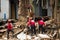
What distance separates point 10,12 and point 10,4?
1.15 m

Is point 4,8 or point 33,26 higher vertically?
point 4,8

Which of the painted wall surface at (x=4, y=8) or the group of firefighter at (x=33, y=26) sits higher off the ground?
the painted wall surface at (x=4, y=8)

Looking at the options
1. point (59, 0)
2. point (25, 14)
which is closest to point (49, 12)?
point (25, 14)

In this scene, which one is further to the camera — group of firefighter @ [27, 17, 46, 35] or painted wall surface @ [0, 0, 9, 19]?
painted wall surface @ [0, 0, 9, 19]

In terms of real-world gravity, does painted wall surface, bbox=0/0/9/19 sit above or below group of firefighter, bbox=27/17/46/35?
above

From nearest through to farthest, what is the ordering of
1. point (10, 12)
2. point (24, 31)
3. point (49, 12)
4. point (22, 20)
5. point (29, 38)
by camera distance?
point (29, 38) → point (24, 31) → point (22, 20) → point (49, 12) → point (10, 12)

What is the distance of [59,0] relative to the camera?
104 feet

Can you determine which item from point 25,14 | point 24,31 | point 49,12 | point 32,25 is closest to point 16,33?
point 24,31

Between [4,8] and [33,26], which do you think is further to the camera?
[4,8]

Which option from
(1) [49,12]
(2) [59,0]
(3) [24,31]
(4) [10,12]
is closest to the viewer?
(3) [24,31]

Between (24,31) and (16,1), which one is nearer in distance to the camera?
(24,31)

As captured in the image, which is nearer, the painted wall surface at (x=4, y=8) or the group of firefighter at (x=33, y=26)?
the group of firefighter at (x=33, y=26)

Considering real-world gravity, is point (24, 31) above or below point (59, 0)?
below

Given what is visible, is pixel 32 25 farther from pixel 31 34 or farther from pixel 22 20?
pixel 22 20
